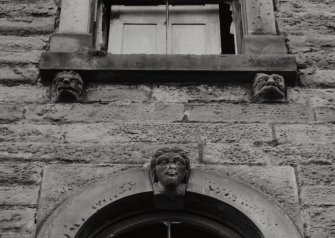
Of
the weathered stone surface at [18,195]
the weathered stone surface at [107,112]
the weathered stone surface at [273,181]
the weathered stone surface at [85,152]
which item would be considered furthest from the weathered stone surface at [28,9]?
the weathered stone surface at [273,181]

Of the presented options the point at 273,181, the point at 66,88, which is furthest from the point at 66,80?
the point at 273,181

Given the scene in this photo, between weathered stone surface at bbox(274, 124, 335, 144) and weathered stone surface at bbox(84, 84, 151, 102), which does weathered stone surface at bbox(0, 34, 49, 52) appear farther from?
weathered stone surface at bbox(274, 124, 335, 144)

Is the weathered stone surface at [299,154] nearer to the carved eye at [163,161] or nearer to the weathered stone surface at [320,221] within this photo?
the weathered stone surface at [320,221]

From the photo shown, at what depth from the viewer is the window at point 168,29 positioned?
219 inches

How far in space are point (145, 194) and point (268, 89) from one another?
1155 millimetres

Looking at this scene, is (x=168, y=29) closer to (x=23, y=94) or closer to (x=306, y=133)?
(x=23, y=94)

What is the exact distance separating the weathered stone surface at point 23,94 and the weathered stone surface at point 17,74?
0.06 m

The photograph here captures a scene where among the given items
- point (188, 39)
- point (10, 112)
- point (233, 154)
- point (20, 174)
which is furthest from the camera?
point (188, 39)

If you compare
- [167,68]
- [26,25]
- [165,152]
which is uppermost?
[26,25]

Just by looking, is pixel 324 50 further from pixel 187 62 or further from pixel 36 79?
pixel 36 79

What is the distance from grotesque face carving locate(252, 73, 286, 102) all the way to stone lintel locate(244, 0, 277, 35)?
558mm

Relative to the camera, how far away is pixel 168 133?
183 inches

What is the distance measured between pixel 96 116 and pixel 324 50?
1.73m

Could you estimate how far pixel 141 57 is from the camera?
16.5ft
